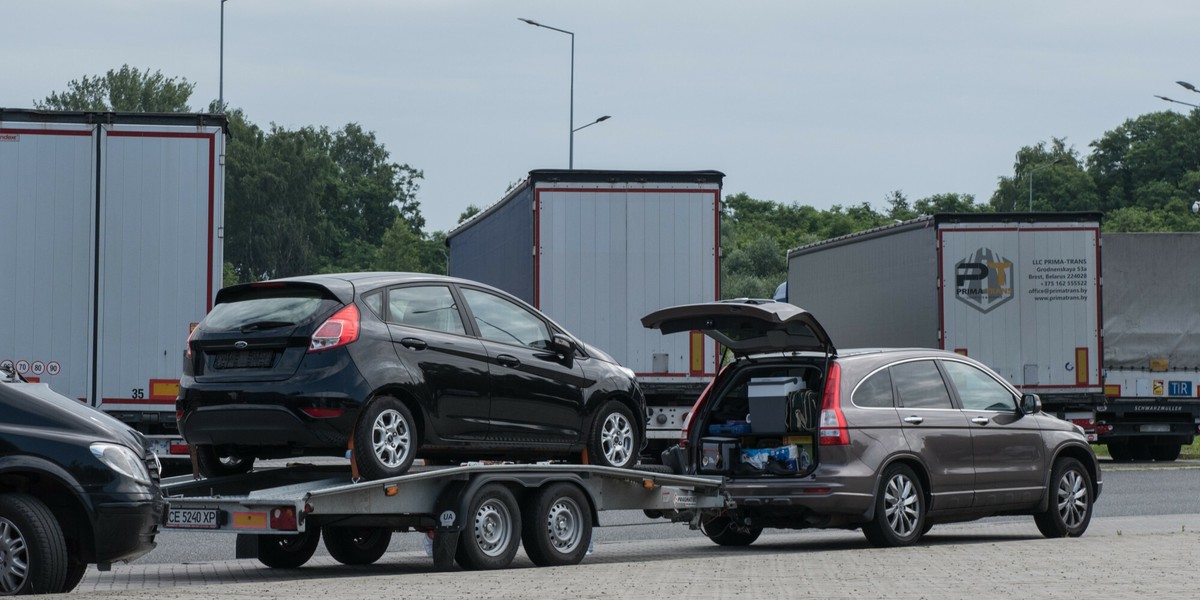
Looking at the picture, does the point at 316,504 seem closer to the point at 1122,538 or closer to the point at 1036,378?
the point at 1122,538

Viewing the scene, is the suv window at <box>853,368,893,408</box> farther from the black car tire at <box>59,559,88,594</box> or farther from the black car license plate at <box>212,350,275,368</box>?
the black car tire at <box>59,559,88,594</box>

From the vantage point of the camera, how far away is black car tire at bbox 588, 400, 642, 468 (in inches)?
463

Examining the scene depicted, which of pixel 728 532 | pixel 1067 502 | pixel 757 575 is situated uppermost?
pixel 1067 502

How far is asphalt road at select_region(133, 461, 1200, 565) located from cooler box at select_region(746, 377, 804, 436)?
3.90 feet

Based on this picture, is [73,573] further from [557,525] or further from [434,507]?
[557,525]

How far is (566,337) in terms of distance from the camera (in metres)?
11.7

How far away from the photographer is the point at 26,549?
8859mm

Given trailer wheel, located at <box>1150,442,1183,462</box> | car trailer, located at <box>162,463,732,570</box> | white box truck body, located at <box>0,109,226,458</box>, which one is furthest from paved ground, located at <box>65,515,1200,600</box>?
trailer wheel, located at <box>1150,442,1183,462</box>

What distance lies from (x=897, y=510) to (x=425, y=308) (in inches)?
162

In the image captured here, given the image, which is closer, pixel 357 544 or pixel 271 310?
pixel 271 310

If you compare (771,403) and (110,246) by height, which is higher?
(110,246)

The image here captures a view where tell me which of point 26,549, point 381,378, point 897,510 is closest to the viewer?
point 26,549

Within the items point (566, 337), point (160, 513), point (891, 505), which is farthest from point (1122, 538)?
point (160, 513)

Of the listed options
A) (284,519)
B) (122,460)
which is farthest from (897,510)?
(122,460)
